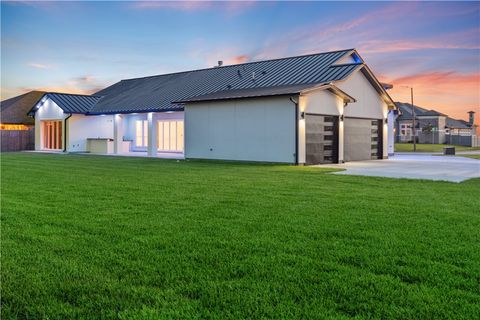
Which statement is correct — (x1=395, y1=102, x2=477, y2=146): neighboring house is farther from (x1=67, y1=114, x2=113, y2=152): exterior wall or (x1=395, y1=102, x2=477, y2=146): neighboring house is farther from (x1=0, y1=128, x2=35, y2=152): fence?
(x1=0, y1=128, x2=35, y2=152): fence

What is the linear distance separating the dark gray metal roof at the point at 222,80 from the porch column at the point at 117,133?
580mm

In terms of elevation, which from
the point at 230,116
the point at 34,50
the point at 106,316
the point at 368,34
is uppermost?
the point at 368,34

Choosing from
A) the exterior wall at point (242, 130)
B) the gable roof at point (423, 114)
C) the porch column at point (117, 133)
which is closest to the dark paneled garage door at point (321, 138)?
the exterior wall at point (242, 130)

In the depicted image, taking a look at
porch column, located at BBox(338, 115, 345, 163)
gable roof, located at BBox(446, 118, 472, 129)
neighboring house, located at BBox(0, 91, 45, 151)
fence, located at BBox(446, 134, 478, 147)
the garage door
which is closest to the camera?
porch column, located at BBox(338, 115, 345, 163)

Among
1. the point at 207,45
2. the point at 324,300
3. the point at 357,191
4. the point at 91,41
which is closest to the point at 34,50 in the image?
the point at 91,41

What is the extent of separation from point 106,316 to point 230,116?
666 inches

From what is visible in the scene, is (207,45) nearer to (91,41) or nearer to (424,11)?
(91,41)

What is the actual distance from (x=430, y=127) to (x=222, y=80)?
157 ft

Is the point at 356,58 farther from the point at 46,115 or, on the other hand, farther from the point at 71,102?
the point at 46,115

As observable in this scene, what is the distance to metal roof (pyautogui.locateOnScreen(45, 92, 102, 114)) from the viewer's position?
2825 cm

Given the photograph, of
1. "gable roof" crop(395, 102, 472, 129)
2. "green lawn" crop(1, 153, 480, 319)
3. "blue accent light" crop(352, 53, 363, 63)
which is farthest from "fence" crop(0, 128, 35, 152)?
"gable roof" crop(395, 102, 472, 129)

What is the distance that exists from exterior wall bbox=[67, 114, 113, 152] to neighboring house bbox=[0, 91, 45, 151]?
5874 millimetres

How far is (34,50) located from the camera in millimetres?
20938

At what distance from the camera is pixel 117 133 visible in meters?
27.4
